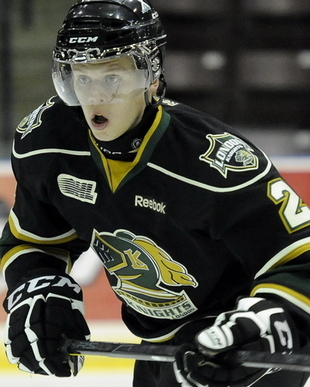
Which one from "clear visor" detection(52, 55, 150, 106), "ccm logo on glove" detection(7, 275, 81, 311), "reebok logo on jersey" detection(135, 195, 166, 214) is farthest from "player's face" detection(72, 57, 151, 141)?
"ccm logo on glove" detection(7, 275, 81, 311)

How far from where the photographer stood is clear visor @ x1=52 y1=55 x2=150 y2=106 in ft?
5.73

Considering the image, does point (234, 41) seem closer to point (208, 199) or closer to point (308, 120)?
point (308, 120)

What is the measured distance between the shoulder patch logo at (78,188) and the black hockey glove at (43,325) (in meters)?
0.20

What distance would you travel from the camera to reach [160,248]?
6.10ft

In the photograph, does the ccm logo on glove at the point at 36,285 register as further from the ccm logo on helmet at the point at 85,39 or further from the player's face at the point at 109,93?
the ccm logo on helmet at the point at 85,39

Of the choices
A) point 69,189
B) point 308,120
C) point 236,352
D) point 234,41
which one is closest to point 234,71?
point 234,41

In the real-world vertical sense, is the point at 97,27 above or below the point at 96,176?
above

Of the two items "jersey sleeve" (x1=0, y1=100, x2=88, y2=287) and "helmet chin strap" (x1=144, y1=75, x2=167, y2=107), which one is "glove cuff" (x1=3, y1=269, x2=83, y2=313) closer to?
"jersey sleeve" (x1=0, y1=100, x2=88, y2=287)

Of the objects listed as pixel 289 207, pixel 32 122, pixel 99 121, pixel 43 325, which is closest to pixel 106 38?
pixel 99 121

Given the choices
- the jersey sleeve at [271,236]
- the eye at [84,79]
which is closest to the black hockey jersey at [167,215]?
the jersey sleeve at [271,236]

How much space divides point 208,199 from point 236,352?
1.05 ft

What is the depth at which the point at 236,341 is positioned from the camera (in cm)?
157

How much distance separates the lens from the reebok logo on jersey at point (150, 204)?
181cm

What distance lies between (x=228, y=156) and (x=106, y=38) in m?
0.33
